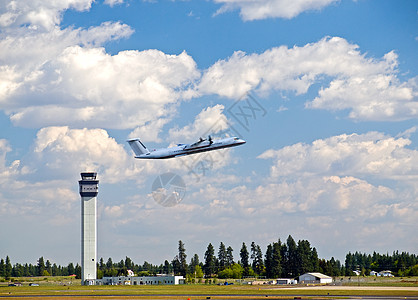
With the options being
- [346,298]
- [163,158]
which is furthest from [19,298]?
[346,298]

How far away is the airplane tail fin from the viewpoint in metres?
154

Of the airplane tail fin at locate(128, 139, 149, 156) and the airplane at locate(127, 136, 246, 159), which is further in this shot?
the airplane tail fin at locate(128, 139, 149, 156)

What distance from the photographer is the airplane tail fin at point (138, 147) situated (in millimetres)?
154137

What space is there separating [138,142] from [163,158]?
16071mm

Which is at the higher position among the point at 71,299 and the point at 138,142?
the point at 138,142

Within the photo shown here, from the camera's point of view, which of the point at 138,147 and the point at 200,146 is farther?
the point at 138,147

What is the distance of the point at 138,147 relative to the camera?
155375mm

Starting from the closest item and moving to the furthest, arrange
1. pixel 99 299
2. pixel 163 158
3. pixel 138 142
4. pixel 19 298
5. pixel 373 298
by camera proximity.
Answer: pixel 373 298 < pixel 99 299 < pixel 19 298 < pixel 163 158 < pixel 138 142

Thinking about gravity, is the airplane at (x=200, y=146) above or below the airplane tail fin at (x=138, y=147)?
below

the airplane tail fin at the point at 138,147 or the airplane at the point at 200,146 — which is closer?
the airplane at the point at 200,146

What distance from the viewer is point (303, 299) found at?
375ft

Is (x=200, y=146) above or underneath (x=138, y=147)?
underneath

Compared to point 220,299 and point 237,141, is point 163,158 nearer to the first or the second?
point 237,141

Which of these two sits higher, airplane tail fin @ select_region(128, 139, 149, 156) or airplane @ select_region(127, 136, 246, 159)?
airplane tail fin @ select_region(128, 139, 149, 156)
